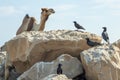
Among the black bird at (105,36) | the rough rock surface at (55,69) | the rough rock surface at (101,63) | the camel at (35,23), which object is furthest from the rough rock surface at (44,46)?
the camel at (35,23)

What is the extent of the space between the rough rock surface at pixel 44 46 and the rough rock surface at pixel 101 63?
4.36ft

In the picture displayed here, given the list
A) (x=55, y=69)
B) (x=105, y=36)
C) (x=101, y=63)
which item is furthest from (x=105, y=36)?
(x=101, y=63)

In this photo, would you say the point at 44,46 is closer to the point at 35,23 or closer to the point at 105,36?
the point at 105,36

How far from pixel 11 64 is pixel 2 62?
8.14 feet

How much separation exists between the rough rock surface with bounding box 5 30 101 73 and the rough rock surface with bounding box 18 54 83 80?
35.8 inches

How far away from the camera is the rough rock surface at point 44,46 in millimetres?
19078

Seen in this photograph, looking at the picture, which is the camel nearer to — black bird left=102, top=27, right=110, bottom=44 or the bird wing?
black bird left=102, top=27, right=110, bottom=44

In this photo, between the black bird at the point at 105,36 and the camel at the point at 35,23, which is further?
the camel at the point at 35,23

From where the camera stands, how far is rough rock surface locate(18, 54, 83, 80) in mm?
18031

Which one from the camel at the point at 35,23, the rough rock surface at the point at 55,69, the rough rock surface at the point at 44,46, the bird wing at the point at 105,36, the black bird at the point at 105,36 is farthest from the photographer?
the camel at the point at 35,23

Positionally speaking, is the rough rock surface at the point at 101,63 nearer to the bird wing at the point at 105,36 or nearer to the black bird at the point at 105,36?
the black bird at the point at 105,36

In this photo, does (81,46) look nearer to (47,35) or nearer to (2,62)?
(47,35)

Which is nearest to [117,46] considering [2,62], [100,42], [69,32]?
[100,42]

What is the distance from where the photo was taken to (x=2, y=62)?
902 inches
